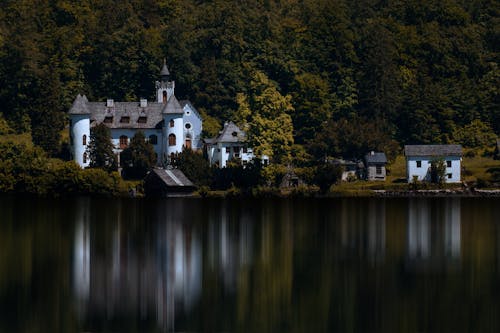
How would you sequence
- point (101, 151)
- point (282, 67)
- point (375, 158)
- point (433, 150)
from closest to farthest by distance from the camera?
point (375, 158)
point (101, 151)
point (433, 150)
point (282, 67)

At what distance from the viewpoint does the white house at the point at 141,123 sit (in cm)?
11738

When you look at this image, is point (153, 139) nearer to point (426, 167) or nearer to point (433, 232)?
point (426, 167)

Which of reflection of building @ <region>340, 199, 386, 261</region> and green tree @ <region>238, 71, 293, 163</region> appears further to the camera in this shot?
green tree @ <region>238, 71, 293, 163</region>

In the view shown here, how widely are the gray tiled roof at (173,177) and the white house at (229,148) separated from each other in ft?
22.2

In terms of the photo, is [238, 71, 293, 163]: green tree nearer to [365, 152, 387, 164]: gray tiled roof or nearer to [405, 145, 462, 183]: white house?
[365, 152, 387, 164]: gray tiled roof

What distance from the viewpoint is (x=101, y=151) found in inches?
4513

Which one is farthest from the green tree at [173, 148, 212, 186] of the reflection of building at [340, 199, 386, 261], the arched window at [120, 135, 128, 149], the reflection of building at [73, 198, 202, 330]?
the reflection of building at [73, 198, 202, 330]

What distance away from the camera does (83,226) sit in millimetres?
66000

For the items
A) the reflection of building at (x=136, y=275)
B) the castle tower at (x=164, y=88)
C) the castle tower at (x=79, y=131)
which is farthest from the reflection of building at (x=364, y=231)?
the castle tower at (x=164, y=88)

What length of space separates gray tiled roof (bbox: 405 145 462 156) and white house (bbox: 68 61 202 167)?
1807cm

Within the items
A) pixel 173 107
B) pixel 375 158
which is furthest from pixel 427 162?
pixel 173 107

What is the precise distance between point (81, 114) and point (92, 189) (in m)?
13.5

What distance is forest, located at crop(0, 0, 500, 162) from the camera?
120 meters

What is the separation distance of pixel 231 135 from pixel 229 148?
1.20 metres
